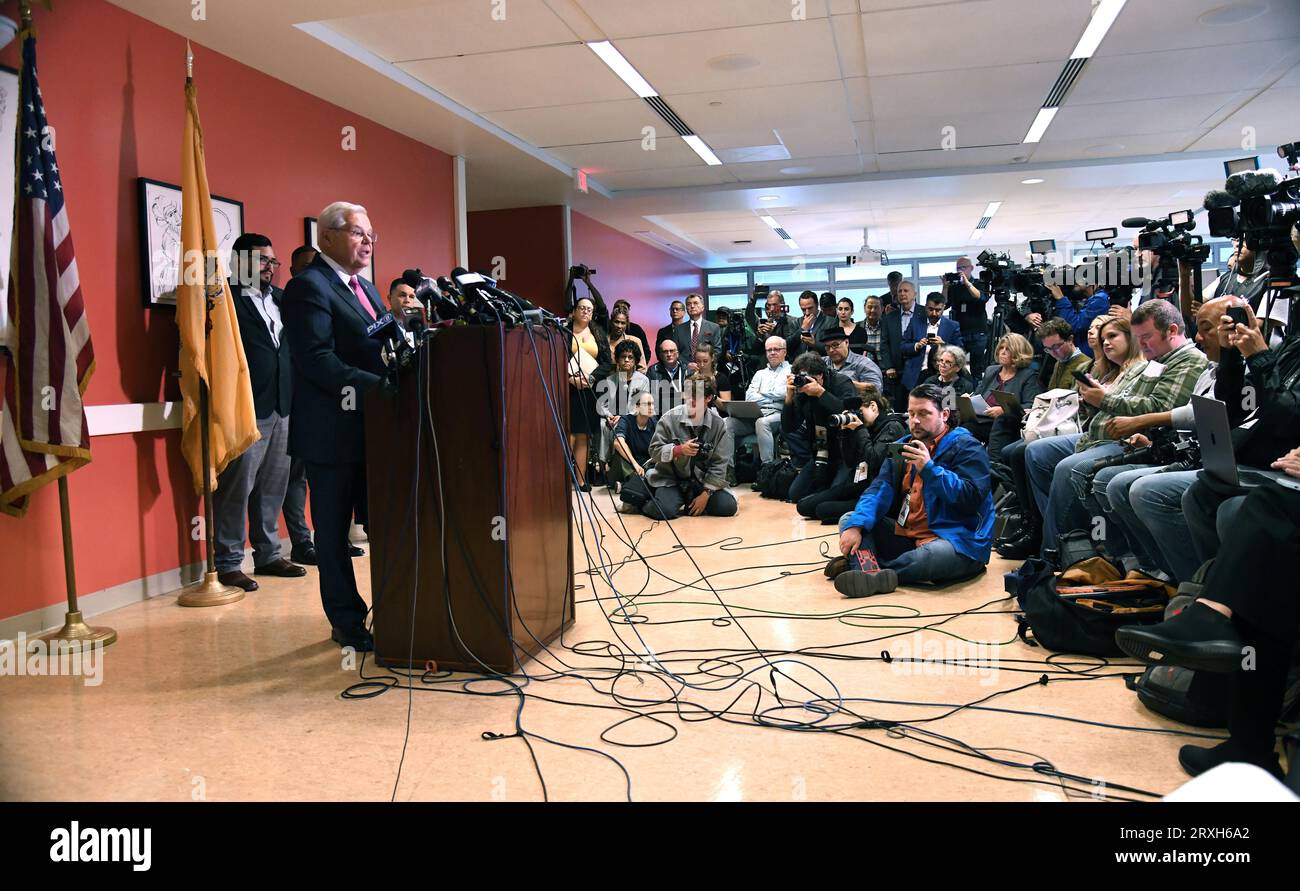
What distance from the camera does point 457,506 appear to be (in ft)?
9.75

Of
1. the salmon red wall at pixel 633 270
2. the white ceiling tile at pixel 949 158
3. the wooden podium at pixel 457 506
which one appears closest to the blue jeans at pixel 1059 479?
the wooden podium at pixel 457 506

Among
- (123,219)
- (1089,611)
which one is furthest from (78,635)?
(1089,611)

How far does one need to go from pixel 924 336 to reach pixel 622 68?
141 inches

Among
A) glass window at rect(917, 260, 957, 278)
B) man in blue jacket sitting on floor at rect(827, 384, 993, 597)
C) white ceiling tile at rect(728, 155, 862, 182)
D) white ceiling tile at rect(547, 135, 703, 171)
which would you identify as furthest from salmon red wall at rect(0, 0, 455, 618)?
glass window at rect(917, 260, 957, 278)

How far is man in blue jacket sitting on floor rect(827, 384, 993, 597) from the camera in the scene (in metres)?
4.04

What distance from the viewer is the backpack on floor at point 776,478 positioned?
7020mm

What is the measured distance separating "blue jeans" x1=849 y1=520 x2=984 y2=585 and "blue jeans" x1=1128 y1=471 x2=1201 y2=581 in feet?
3.20

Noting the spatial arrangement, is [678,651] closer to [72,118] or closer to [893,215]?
[72,118]

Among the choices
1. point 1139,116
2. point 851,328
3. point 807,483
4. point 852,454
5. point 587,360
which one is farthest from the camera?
point 851,328

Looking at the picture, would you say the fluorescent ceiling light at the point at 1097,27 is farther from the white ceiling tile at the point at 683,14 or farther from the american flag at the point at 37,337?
the american flag at the point at 37,337

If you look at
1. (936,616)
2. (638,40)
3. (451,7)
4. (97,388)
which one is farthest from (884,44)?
(97,388)

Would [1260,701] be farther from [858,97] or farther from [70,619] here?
[858,97]

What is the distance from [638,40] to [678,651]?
3508 mm

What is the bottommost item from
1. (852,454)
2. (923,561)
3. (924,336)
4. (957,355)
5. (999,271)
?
(923,561)
